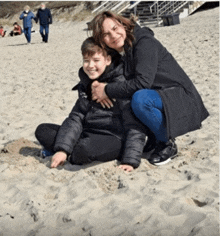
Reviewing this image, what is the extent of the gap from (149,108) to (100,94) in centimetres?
41

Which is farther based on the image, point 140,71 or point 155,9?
point 155,9

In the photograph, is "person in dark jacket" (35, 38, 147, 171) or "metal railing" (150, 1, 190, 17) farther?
Result: "metal railing" (150, 1, 190, 17)

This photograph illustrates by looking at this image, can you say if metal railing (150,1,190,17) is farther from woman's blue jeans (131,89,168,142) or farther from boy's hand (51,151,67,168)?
boy's hand (51,151,67,168)

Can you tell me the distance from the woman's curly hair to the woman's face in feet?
0.09

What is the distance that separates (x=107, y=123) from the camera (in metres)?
3.38

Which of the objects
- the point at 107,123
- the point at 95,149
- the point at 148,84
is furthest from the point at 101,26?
the point at 95,149

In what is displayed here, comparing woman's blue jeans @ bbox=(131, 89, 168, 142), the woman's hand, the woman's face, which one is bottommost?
woman's blue jeans @ bbox=(131, 89, 168, 142)

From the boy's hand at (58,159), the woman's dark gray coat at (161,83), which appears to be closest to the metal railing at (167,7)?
the woman's dark gray coat at (161,83)

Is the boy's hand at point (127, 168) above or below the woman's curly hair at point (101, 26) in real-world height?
below

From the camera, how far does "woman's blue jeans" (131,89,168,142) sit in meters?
3.16

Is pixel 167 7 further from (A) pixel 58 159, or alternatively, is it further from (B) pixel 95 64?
(A) pixel 58 159

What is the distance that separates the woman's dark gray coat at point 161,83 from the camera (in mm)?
3133

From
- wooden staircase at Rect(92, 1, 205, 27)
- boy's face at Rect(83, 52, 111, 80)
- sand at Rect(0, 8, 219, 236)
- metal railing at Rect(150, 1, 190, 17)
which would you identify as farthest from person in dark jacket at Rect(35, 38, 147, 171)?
metal railing at Rect(150, 1, 190, 17)

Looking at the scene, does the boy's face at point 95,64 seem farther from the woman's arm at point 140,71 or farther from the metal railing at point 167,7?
the metal railing at point 167,7
